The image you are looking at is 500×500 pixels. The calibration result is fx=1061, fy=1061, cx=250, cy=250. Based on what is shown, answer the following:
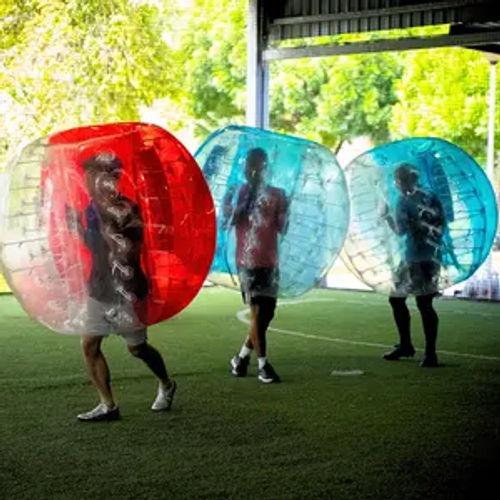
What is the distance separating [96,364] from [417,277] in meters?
2.75

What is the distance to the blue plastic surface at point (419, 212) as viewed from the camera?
25.3ft

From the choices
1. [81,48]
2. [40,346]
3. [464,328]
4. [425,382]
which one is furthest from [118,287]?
[81,48]

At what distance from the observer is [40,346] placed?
29.0ft

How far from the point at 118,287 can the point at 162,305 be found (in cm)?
26

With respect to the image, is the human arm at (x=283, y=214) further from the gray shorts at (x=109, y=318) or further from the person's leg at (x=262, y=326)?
the gray shorts at (x=109, y=318)

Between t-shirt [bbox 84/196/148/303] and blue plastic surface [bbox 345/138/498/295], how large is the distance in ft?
9.15

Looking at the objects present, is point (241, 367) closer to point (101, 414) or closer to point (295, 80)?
point (101, 414)

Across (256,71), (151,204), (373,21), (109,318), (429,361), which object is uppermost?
(373,21)

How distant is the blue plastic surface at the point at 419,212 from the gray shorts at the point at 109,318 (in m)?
2.74

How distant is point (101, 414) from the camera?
6.03m

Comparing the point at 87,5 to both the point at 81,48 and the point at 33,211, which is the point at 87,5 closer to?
the point at 81,48

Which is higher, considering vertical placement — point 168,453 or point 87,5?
point 87,5

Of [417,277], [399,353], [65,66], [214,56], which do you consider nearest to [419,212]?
[417,277]

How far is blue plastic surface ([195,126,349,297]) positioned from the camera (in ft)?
22.6
